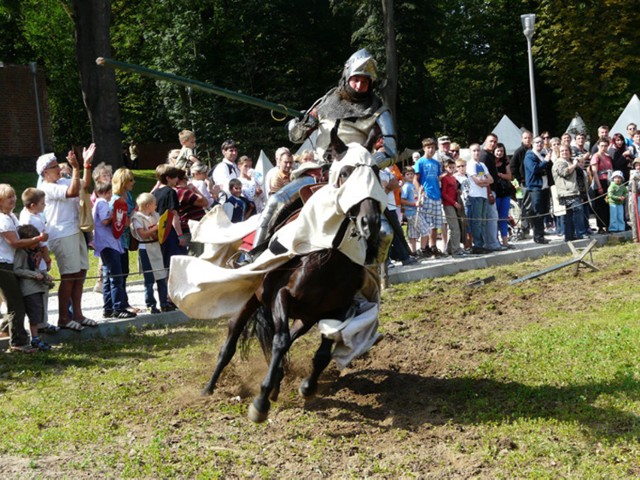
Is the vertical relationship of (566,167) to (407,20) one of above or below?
below

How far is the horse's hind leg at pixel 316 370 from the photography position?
7.24m

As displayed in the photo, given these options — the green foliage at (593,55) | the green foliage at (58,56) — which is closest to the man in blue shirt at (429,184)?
the green foliage at (593,55)

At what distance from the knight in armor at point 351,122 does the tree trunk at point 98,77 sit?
43.3ft

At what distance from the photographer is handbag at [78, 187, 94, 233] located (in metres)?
11.1

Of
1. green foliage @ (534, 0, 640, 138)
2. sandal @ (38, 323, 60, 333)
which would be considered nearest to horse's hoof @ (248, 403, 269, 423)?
sandal @ (38, 323, 60, 333)

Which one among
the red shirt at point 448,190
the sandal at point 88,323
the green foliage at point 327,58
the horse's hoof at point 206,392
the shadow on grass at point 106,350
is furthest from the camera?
the green foliage at point 327,58

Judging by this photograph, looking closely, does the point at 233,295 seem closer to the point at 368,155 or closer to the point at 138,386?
the point at 138,386

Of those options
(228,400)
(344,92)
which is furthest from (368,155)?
(228,400)

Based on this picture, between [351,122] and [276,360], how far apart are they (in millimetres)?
2199

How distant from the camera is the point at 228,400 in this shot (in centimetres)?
766

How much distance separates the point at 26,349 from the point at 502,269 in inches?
312

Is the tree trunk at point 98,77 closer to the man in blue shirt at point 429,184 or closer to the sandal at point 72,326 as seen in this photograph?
the man in blue shirt at point 429,184

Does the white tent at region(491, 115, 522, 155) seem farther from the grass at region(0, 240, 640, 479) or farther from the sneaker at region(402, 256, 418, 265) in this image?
the grass at region(0, 240, 640, 479)

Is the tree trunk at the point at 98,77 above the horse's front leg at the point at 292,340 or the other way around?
above
